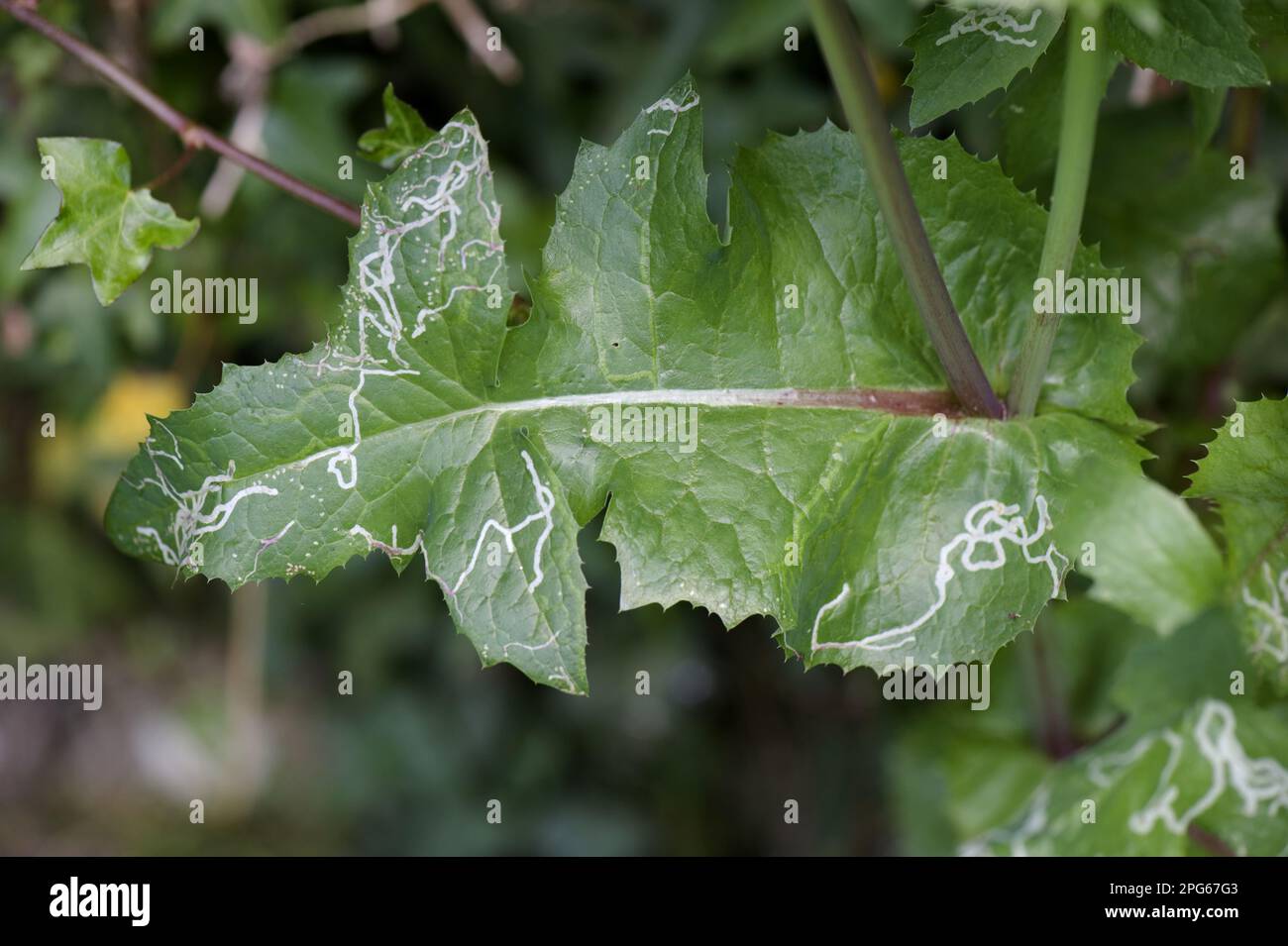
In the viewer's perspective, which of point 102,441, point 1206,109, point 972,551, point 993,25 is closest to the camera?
point 993,25

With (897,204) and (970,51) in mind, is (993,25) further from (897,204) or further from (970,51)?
(897,204)

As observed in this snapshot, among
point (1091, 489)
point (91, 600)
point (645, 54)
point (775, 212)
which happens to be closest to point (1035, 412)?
point (1091, 489)

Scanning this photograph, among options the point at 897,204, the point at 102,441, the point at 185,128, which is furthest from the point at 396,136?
the point at 102,441

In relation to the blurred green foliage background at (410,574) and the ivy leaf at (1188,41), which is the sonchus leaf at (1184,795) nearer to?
the blurred green foliage background at (410,574)

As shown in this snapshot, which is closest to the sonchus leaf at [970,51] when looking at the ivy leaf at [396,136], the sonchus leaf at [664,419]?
the sonchus leaf at [664,419]

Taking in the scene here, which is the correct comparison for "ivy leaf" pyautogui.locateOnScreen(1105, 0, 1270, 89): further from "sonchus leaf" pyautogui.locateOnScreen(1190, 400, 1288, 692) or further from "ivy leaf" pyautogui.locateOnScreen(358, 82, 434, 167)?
"ivy leaf" pyautogui.locateOnScreen(358, 82, 434, 167)
